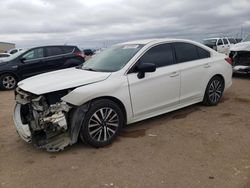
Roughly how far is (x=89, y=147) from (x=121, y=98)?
933 millimetres

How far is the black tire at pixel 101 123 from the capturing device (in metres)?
4.04

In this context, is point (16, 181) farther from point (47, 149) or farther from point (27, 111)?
point (27, 111)

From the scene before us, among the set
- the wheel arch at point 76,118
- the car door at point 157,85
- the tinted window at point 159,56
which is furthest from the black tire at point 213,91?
the wheel arch at point 76,118

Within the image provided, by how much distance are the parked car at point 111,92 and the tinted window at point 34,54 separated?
225 inches

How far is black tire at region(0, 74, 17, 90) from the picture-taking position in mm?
9930

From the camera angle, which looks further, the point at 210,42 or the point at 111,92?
the point at 210,42

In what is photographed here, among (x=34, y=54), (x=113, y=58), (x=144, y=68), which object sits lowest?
(x=144, y=68)

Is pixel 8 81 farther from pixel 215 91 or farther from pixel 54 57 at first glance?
pixel 215 91

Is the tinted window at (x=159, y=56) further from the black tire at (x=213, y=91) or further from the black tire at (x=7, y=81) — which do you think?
the black tire at (x=7, y=81)

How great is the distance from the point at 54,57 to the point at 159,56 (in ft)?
21.8

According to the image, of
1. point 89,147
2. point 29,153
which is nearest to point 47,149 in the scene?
point 29,153

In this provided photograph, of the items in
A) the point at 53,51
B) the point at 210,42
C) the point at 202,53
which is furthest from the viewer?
the point at 210,42

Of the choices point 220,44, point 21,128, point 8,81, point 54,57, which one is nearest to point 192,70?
point 21,128

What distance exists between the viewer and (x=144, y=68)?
178 inches
